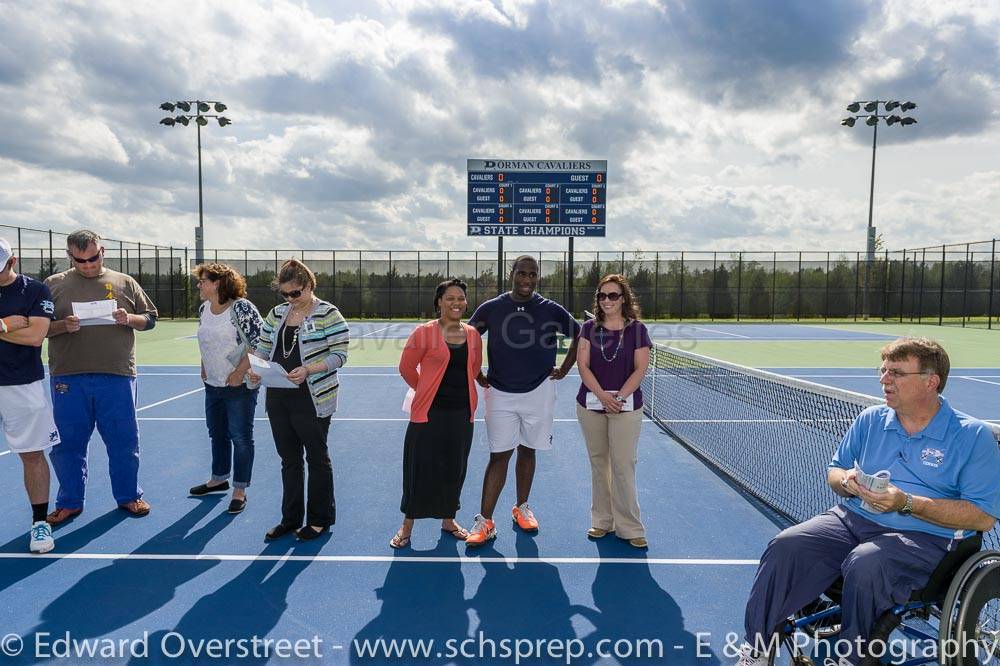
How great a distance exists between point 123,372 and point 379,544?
2.23m

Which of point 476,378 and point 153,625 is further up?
point 476,378

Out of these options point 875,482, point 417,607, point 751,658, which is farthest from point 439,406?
point 875,482

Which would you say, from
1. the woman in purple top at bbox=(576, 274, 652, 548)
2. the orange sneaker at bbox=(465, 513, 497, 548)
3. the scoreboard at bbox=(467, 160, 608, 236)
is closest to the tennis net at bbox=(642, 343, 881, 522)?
the woman in purple top at bbox=(576, 274, 652, 548)

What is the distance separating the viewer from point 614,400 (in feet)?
13.4

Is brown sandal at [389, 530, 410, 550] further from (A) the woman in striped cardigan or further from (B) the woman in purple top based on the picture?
(B) the woman in purple top

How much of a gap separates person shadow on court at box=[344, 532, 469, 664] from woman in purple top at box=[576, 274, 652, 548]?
112 centimetres

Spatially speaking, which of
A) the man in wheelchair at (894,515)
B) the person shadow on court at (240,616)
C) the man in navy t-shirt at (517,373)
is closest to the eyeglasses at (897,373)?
the man in wheelchair at (894,515)

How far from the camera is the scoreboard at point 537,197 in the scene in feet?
55.7

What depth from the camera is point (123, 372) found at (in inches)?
179

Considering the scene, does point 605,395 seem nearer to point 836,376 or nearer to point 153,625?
point 153,625

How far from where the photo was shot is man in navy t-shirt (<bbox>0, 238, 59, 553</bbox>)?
12.4ft

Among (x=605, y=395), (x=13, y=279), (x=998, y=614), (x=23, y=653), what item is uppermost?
(x=13, y=279)

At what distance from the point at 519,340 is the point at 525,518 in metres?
1.29

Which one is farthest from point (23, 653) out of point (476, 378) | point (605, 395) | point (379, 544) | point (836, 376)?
point (836, 376)
